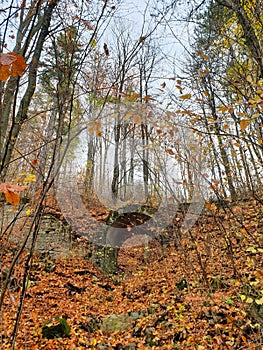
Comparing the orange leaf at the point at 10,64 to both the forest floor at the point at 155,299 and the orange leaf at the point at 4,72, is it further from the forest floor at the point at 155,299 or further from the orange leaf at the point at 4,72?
the forest floor at the point at 155,299

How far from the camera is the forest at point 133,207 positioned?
1675 mm

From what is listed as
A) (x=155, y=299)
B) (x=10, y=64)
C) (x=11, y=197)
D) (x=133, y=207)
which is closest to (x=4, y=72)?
(x=10, y=64)

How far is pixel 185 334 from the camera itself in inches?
124

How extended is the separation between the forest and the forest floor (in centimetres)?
3

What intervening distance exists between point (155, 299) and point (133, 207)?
9.73 ft

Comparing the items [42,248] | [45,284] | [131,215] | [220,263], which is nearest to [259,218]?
[220,263]

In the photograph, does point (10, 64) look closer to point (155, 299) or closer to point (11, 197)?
point (11, 197)

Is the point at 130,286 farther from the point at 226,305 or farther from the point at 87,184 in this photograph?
the point at 87,184

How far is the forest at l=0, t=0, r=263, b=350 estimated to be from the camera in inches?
65.9

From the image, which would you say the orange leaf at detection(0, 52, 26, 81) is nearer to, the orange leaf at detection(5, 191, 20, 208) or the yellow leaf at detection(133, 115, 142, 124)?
the orange leaf at detection(5, 191, 20, 208)

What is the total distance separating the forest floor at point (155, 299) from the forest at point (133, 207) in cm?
3

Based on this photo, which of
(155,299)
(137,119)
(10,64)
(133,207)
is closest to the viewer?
(10,64)

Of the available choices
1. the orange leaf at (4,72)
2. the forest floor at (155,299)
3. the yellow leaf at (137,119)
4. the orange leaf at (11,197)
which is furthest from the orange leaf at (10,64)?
the forest floor at (155,299)

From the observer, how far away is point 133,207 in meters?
7.05
